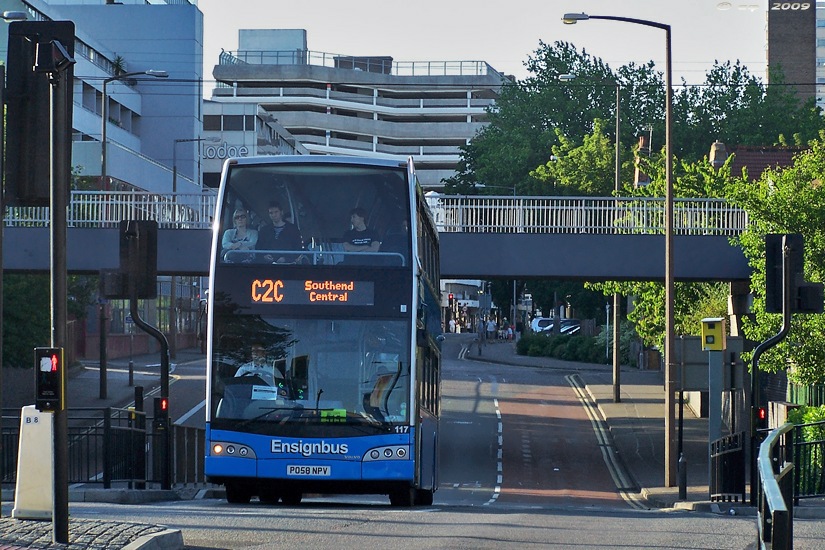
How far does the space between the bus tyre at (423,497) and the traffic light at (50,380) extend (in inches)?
334

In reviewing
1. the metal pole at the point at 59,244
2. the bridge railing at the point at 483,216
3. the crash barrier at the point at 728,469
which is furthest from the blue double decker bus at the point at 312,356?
the bridge railing at the point at 483,216

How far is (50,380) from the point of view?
11555mm

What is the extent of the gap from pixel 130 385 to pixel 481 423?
46.3ft

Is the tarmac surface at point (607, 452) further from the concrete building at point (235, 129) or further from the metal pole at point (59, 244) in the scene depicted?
the concrete building at point (235, 129)

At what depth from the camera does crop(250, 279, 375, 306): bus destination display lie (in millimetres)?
16422

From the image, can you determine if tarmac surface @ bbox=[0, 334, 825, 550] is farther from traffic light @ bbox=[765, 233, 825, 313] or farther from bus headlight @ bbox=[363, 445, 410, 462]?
bus headlight @ bbox=[363, 445, 410, 462]

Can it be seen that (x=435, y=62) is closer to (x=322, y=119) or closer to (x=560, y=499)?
(x=322, y=119)

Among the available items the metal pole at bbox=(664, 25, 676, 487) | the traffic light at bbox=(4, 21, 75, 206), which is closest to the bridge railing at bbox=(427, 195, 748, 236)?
the metal pole at bbox=(664, 25, 676, 487)

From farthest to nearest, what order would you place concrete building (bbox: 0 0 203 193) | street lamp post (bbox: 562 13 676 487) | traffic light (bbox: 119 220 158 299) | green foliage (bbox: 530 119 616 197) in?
concrete building (bbox: 0 0 203 193) < green foliage (bbox: 530 119 616 197) < street lamp post (bbox: 562 13 676 487) < traffic light (bbox: 119 220 158 299)

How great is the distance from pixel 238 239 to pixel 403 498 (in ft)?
13.9

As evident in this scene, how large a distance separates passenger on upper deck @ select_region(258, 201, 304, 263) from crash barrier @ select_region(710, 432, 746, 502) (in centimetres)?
887

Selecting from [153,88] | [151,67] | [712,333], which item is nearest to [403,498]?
[712,333]

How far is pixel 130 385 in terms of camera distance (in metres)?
50.1

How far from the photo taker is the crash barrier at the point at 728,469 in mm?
22234
